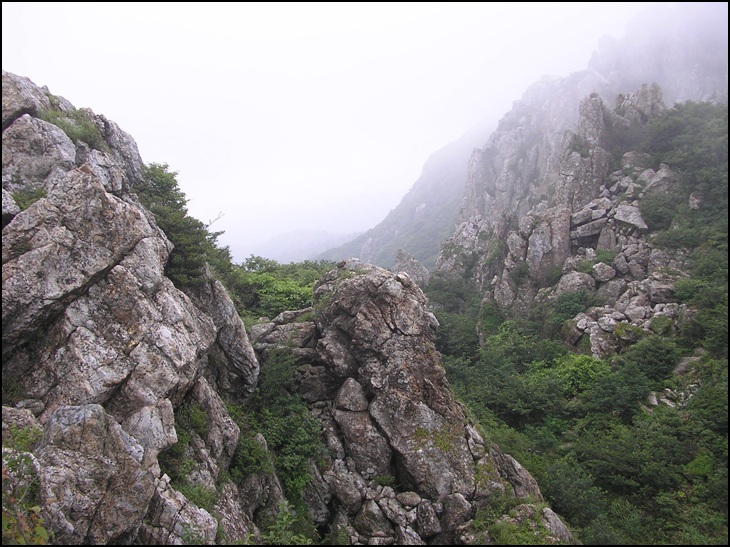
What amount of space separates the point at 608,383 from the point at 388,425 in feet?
46.4

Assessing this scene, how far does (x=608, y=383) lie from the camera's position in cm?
1977

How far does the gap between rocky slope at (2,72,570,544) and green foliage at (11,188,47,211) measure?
7cm

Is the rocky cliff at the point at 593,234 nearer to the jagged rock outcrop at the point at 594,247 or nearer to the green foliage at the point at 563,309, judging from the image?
the jagged rock outcrop at the point at 594,247

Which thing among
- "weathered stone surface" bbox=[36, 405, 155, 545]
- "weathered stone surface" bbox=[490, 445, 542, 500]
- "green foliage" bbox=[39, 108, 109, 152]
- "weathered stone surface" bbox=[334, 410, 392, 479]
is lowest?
"weathered stone surface" bbox=[490, 445, 542, 500]

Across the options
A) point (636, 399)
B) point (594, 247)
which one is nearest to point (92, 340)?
point (636, 399)

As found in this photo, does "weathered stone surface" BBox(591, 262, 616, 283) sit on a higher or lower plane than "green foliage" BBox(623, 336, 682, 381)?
higher

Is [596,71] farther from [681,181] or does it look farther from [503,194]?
[681,181]

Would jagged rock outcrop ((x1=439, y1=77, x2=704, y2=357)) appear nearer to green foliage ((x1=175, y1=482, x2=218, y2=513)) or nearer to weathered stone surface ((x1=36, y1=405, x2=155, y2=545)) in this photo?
green foliage ((x1=175, y1=482, x2=218, y2=513))

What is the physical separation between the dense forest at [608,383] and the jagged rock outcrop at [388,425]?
53.4 inches

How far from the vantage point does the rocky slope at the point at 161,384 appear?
312 inches

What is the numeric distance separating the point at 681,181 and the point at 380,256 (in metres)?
73.9

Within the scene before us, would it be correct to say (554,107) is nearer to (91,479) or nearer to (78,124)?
(78,124)

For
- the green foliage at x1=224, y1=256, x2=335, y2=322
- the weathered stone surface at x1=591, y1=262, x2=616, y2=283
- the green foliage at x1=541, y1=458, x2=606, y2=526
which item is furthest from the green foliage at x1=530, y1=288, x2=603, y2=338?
the green foliage at x1=224, y1=256, x2=335, y2=322

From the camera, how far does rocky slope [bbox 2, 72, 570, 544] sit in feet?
26.0
